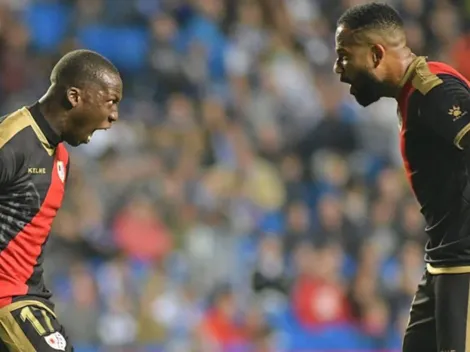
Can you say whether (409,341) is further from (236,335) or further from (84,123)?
(236,335)

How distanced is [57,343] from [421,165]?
153 centimetres

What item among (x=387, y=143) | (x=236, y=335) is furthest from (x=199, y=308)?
(x=387, y=143)

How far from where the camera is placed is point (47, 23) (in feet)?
33.6

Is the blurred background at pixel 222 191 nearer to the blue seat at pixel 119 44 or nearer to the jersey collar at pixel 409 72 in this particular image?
the blue seat at pixel 119 44

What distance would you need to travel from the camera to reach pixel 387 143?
1016 cm

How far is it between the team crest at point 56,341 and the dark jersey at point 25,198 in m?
0.20

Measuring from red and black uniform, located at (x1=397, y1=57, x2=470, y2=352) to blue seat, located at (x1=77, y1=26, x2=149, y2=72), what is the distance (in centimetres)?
630

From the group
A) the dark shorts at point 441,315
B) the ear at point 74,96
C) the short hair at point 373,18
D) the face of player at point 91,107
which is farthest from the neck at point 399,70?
the ear at point 74,96

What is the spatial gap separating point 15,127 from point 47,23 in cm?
649

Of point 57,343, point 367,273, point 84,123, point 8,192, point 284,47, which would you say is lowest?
point 57,343

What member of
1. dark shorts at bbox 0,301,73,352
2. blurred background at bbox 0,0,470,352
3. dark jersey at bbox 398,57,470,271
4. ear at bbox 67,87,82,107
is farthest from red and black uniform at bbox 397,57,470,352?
blurred background at bbox 0,0,470,352

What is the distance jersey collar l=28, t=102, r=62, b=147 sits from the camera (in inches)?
160

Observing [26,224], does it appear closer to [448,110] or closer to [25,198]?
[25,198]

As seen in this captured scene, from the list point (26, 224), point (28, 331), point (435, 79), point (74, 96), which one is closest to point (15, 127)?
point (74, 96)
